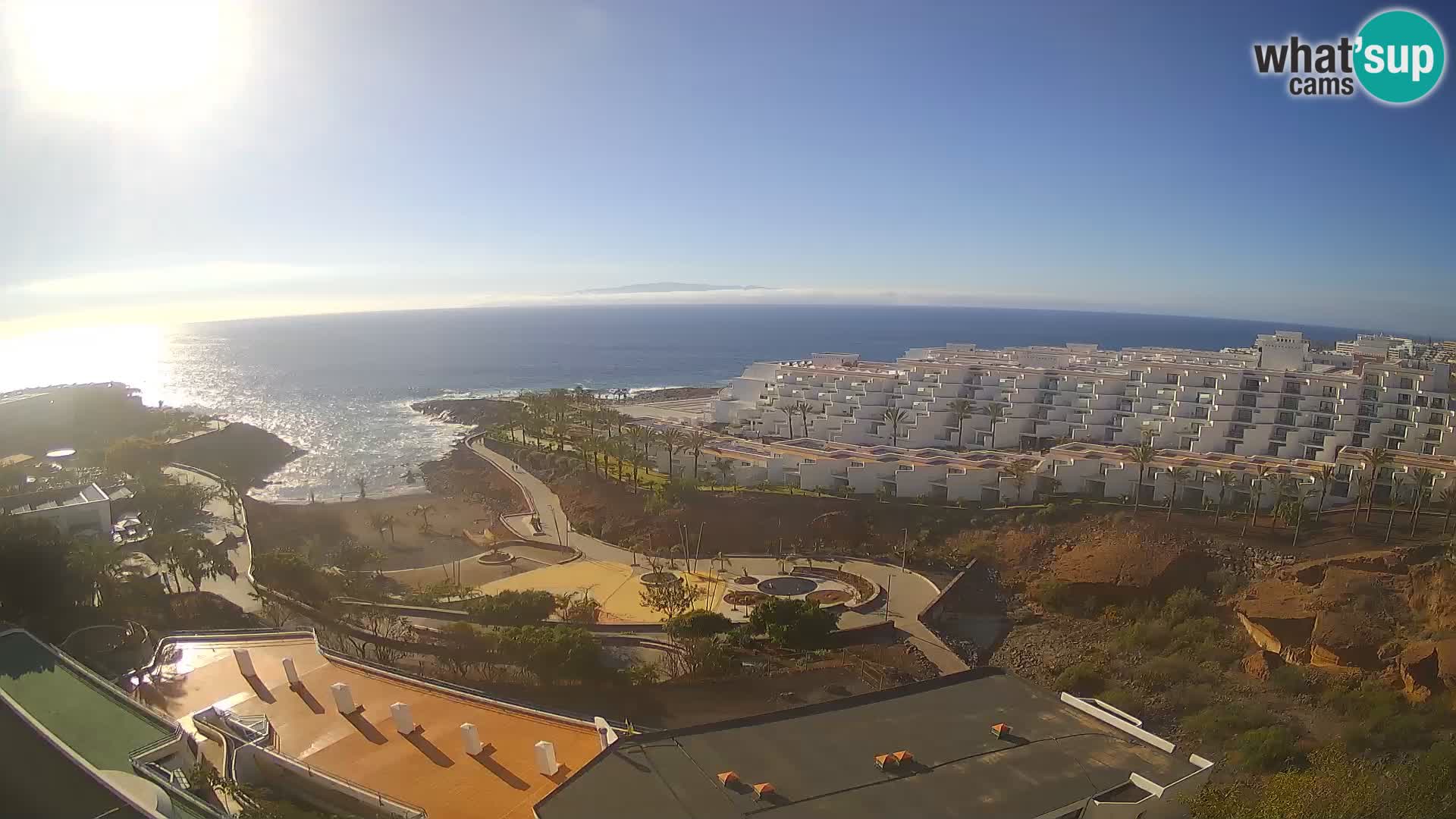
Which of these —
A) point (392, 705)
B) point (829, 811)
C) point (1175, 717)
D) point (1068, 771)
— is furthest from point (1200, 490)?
point (392, 705)

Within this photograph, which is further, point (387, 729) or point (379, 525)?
point (379, 525)

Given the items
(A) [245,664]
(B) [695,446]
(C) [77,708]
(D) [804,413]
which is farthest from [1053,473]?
(C) [77,708]

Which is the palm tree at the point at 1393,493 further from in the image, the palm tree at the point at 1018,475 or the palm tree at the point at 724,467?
the palm tree at the point at 724,467

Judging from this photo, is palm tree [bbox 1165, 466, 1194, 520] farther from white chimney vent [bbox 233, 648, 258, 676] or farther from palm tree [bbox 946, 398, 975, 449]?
white chimney vent [bbox 233, 648, 258, 676]

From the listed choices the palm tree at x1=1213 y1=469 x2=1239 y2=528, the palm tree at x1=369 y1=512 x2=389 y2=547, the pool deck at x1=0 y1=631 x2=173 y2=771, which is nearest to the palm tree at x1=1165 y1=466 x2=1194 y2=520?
the palm tree at x1=1213 y1=469 x2=1239 y2=528

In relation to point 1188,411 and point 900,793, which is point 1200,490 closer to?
point 1188,411

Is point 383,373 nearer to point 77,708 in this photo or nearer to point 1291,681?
point 77,708

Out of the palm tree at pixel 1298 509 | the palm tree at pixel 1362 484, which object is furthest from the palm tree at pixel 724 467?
the palm tree at pixel 1362 484
